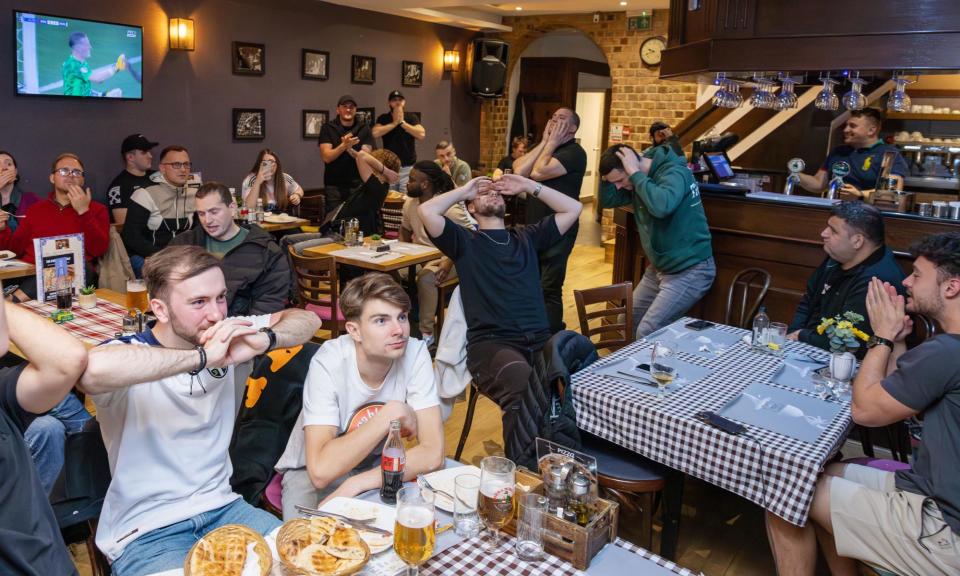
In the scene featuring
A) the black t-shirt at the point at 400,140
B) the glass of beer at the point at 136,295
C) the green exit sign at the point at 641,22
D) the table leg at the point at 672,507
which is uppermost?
the green exit sign at the point at 641,22

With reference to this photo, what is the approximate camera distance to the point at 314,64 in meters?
8.48

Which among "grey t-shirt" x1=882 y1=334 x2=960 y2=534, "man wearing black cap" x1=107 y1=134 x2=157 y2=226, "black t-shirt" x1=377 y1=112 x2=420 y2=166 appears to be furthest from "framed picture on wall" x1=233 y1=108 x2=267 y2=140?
"grey t-shirt" x1=882 y1=334 x2=960 y2=534

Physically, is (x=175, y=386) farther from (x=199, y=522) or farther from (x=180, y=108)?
(x=180, y=108)

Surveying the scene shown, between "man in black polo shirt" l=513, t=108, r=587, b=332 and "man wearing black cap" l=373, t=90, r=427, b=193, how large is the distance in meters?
3.71

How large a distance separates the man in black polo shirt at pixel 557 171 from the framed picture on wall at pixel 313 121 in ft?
12.9

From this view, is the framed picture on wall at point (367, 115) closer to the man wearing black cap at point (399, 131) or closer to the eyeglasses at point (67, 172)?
the man wearing black cap at point (399, 131)

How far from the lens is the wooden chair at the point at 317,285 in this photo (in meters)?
4.56

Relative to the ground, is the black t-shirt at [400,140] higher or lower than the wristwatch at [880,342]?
higher

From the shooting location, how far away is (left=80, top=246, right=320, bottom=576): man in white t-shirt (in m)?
1.84

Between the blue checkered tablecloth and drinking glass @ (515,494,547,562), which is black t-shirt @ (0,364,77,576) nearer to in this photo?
drinking glass @ (515,494,547,562)

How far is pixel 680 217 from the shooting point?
173 inches

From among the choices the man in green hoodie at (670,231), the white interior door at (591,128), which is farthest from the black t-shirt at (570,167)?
the white interior door at (591,128)

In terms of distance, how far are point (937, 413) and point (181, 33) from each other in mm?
7027

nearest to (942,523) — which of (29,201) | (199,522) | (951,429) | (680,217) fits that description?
(951,429)
